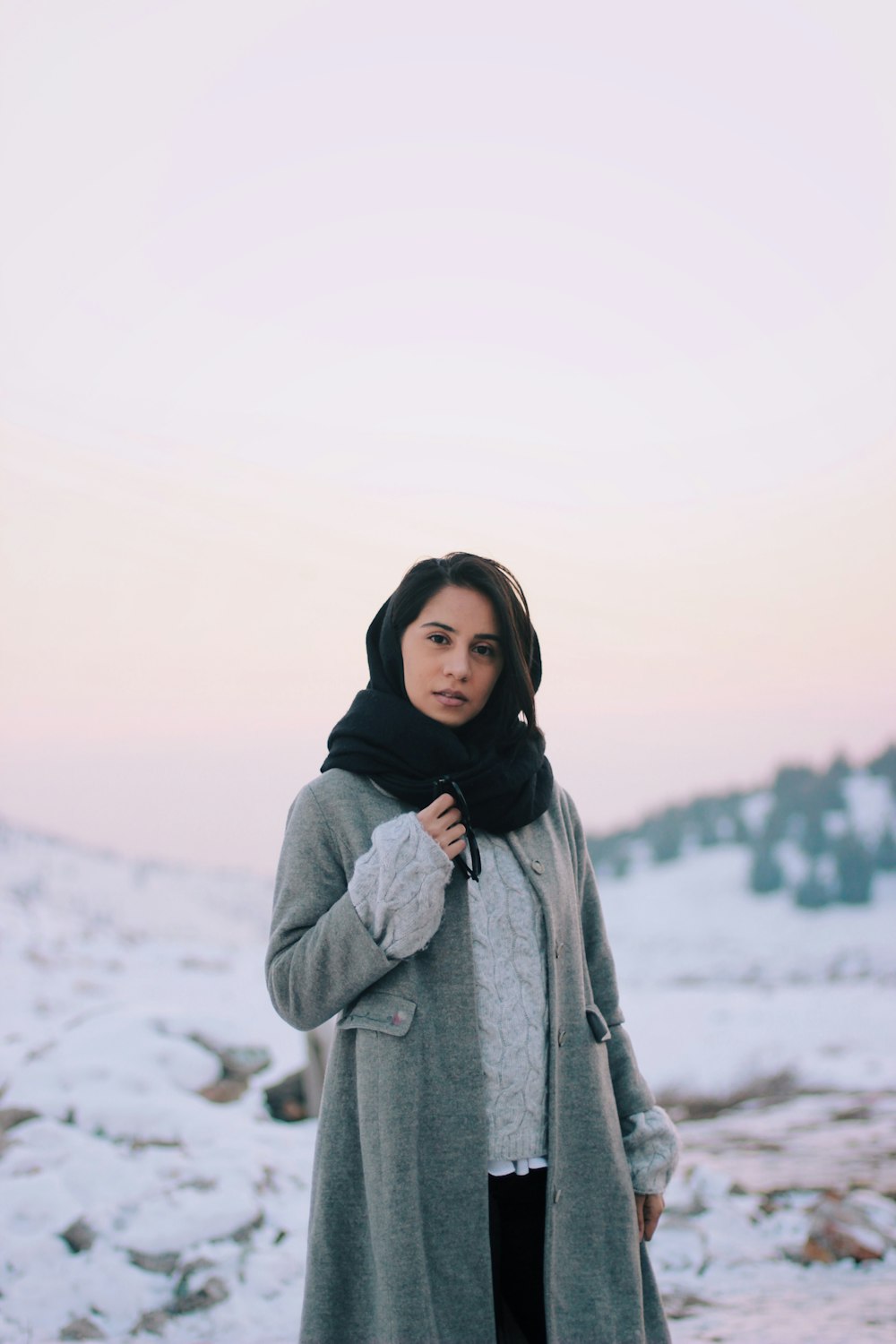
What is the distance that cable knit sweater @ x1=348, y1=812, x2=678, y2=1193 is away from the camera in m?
1.53

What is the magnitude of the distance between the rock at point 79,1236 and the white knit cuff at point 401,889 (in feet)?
6.32

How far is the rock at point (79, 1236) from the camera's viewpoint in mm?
2844

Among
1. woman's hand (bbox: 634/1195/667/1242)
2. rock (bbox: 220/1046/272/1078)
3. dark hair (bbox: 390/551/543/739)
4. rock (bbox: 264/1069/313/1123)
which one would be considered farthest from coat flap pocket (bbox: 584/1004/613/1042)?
rock (bbox: 220/1046/272/1078)

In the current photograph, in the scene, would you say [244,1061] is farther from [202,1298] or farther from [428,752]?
[428,752]

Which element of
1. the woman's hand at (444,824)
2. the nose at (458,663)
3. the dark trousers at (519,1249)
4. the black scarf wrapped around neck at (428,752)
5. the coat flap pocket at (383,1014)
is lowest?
the dark trousers at (519,1249)

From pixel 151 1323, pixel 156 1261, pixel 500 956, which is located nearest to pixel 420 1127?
pixel 500 956

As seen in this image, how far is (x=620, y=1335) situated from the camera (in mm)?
1672

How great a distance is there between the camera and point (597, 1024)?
68.9 inches

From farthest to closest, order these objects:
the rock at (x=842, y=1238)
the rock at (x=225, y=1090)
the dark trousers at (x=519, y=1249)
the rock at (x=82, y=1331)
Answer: the rock at (x=225, y=1090)
the rock at (x=842, y=1238)
the rock at (x=82, y=1331)
the dark trousers at (x=519, y=1249)

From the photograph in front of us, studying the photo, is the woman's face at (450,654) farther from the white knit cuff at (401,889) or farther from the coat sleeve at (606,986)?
the coat sleeve at (606,986)

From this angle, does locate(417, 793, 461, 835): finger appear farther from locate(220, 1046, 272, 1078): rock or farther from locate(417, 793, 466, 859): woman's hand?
locate(220, 1046, 272, 1078): rock

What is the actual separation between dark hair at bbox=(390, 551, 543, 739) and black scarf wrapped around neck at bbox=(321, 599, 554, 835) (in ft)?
0.07

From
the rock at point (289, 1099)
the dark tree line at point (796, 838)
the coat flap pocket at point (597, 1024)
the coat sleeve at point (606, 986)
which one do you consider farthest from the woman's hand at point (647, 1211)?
the dark tree line at point (796, 838)

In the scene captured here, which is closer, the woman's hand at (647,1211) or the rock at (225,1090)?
the woman's hand at (647,1211)
